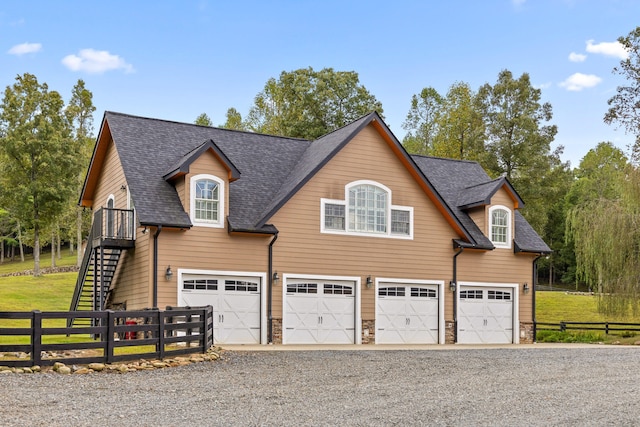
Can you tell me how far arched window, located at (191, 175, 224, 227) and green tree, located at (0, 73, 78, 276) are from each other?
2174 cm

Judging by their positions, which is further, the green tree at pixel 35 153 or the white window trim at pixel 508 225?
the green tree at pixel 35 153

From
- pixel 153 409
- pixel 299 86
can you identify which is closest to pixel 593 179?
pixel 299 86

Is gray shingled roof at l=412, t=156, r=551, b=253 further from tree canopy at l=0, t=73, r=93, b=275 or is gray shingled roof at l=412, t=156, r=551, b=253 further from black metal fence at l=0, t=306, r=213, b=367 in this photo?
tree canopy at l=0, t=73, r=93, b=275

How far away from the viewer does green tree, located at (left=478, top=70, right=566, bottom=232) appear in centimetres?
4769

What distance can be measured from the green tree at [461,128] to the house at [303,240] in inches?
812

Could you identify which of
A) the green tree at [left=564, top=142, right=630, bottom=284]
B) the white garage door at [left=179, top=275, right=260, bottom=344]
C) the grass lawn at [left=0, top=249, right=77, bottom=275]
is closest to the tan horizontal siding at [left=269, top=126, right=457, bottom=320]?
the white garage door at [left=179, top=275, right=260, bottom=344]

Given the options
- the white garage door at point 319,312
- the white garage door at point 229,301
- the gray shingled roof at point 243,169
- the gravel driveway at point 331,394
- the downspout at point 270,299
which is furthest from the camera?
the white garage door at point 319,312

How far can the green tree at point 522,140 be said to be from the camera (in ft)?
156

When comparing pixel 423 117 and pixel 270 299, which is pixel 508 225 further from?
pixel 423 117

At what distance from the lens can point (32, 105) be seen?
43000mm

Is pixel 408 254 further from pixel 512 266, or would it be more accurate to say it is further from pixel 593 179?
pixel 593 179

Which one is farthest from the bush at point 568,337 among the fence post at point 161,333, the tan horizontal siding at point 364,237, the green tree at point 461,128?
the fence post at point 161,333

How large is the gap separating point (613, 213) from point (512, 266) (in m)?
4.31

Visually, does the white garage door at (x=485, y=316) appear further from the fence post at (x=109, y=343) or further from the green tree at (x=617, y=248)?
the fence post at (x=109, y=343)
